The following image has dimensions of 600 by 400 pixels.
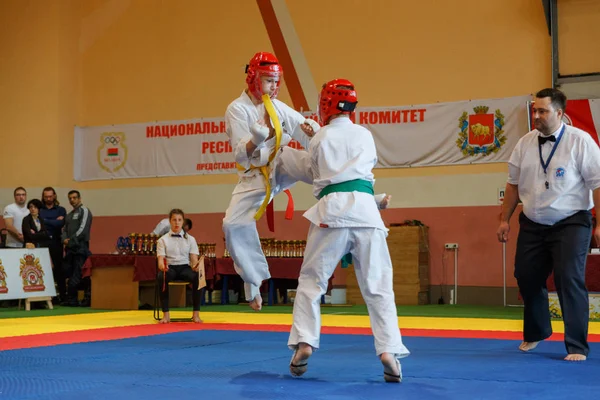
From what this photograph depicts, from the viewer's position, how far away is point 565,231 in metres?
5.24

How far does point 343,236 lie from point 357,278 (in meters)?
0.24

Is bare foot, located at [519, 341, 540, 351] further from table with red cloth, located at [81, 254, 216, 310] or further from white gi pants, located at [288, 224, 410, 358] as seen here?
table with red cloth, located at [81, 254, 216, 310]

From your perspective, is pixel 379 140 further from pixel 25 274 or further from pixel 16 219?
pixel 16 219

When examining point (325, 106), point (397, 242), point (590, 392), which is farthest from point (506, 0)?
point (590, 392)

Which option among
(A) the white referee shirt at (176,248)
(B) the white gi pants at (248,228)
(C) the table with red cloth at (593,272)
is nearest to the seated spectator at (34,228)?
(A) the white referee shirt at (176,248)

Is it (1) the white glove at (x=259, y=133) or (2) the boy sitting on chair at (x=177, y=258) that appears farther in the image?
(2) the boy sitting on chair at (x=177, y=258)

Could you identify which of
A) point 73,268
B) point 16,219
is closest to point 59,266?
point 73,268

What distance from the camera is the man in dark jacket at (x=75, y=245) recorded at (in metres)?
12.6

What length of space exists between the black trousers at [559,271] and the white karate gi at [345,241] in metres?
1.48

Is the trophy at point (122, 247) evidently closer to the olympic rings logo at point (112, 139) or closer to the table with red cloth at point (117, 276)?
the table with red cloth at point (117, 276)

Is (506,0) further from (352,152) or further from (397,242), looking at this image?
(352,152)

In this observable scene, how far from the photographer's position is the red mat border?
6.60m

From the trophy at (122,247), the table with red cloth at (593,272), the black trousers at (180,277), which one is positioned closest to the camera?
the black trousers at (180,277)

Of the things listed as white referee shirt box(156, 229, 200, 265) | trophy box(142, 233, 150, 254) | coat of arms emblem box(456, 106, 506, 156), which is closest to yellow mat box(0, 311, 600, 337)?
white referee shirt box(156, 229, 200, 265)
